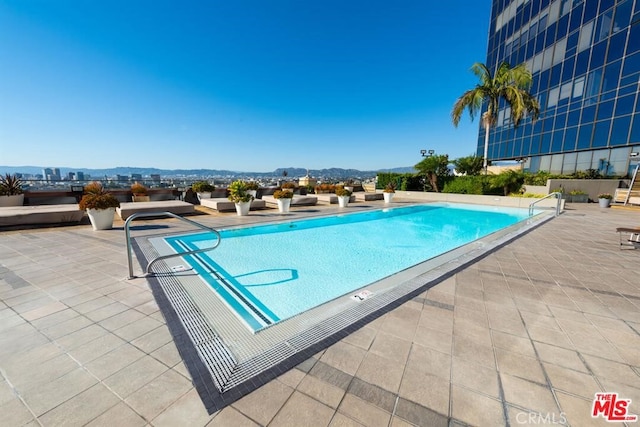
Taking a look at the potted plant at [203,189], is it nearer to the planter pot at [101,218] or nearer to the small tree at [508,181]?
the planter pot at [101,218]

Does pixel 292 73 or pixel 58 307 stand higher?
pixel 292 73

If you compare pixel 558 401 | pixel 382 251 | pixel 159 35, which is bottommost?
pixel 382 251

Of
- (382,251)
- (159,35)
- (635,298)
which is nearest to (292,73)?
(159,35)

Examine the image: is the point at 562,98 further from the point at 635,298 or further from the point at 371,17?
the point at 635,298

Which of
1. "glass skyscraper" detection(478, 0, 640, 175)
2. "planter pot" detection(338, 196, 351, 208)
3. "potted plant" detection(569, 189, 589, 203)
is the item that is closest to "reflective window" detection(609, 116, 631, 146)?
"glass skyscraper" detection(478, 0, 640, 175)

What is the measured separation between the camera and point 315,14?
1531 cm

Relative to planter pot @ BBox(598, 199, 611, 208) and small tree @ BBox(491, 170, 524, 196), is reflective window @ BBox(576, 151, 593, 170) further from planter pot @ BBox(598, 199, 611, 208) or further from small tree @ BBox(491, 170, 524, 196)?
planter pot @ BBox(598, 199, 611, 208)

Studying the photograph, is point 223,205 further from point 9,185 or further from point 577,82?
point 577,82

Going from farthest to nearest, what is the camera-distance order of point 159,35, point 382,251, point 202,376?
point 159,35
point 382,251
point 202,376

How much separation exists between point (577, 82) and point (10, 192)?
30.2m

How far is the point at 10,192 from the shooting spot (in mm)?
8234

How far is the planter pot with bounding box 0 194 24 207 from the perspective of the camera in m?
8.02

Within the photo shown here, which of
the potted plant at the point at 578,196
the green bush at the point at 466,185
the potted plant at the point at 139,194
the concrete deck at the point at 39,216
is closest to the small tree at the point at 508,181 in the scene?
the green bush at the point at 466,185

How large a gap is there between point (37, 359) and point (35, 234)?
6008mm
